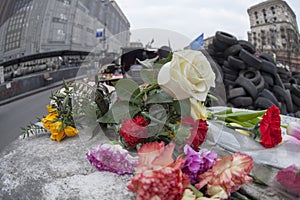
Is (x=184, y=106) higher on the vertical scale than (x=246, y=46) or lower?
lower

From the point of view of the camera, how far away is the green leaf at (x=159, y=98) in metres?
0.60

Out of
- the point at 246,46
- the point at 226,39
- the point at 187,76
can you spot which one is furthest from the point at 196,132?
the point at 246,46

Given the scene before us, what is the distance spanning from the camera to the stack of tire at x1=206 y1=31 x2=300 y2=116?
3.28m

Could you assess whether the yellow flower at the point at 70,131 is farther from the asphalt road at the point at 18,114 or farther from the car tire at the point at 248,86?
the car tire at the point at 248,86

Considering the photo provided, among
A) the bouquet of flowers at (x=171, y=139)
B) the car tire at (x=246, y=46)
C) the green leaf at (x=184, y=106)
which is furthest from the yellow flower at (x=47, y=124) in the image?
the car tire at (x=246, y=46)

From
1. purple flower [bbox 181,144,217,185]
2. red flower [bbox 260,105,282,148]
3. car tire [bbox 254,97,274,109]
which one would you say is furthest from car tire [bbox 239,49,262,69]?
purple flower [bbox 181,144,217,185]

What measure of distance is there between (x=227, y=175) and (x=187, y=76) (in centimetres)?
23

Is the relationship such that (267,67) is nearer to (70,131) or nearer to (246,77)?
(246,77)

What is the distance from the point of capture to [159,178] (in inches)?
15.6

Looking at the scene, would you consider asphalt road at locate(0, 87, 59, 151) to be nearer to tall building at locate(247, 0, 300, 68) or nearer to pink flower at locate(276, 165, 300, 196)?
pink flower at locate(276, 165, 300, 196)

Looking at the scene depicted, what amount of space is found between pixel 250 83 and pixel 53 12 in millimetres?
5507

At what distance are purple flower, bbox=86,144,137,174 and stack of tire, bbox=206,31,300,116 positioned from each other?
112 inches

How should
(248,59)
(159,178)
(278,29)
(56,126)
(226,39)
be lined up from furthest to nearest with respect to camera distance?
(278,29), (226,39), (248,59), (56,126), (159,178)

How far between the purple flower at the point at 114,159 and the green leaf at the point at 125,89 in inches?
5.3
